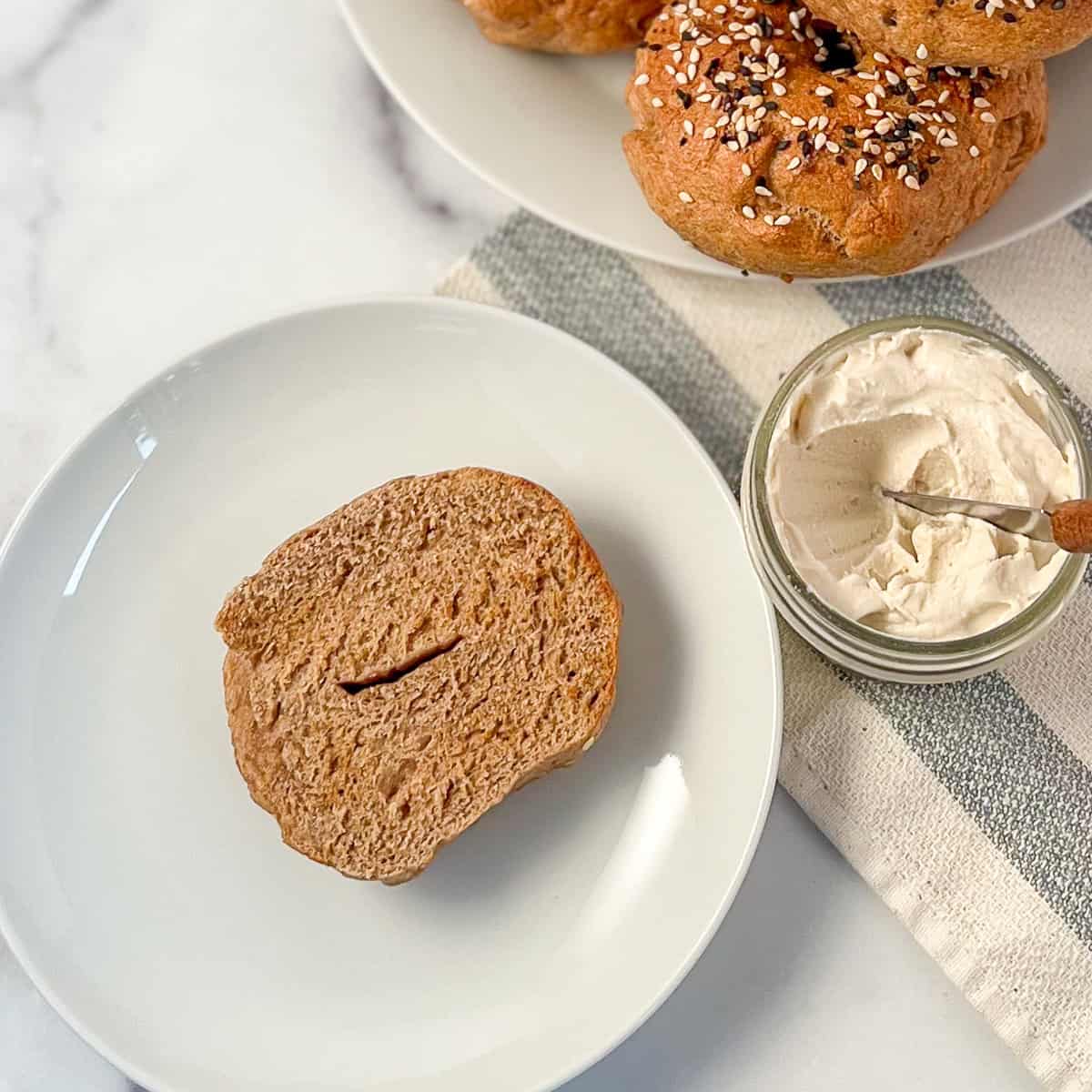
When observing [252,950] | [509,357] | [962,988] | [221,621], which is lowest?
[962,988]

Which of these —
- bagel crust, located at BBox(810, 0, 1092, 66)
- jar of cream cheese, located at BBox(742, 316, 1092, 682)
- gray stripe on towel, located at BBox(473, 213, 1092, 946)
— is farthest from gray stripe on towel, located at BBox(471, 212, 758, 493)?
bagel crust, located at BBox(810, 0, 1092, 66)

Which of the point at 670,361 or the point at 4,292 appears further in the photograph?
the point at 4,292

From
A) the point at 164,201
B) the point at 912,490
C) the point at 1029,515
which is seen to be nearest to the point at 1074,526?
the point at 1029,515

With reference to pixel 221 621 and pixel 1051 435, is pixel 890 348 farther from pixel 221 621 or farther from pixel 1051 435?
pixel 221 621

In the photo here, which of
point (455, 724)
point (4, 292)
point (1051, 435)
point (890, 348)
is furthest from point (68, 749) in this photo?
point (1051, 435)

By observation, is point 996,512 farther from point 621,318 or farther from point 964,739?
point 621,318

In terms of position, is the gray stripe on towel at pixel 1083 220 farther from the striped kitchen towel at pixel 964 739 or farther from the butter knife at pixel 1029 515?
the butter knife at pixel 1029 515

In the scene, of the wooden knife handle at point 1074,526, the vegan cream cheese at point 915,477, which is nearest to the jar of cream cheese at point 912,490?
the vegan cream cheese at point 915,477
